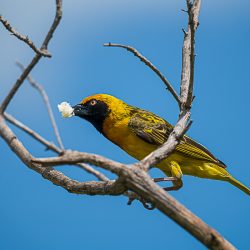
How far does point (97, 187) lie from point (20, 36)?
5.13 ft

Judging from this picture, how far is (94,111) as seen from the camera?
806cm

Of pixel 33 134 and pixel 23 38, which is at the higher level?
pixel 23 38

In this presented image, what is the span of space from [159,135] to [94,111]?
1.19 m

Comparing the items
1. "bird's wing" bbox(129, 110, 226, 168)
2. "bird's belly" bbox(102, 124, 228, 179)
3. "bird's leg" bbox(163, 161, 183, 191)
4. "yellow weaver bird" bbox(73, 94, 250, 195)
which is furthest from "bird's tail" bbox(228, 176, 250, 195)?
"bird's leg" bbox(163, 161, 183, 191)

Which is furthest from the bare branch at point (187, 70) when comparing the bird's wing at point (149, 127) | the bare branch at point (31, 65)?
the bird's wing at point (149, 127)

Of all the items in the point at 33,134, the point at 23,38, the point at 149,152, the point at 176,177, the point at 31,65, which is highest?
the point at 149,152

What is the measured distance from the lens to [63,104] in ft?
24.3

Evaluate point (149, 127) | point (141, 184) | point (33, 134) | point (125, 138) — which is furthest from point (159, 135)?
point (33, 134)

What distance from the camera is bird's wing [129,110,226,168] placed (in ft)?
24.2

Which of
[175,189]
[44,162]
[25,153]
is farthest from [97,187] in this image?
[175,189]

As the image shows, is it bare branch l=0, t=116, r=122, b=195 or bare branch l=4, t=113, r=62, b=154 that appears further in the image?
bare branch l=0, t=116, r=122, b=195

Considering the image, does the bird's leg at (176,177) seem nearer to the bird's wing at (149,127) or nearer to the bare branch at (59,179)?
the bird's wing at (149,127)

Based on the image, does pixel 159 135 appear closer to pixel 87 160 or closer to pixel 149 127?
pixel 149 127

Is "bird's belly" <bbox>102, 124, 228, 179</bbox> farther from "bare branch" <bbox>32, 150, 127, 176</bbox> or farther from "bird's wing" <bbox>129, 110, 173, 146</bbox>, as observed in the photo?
"bare branch" <bbox>32, 150, 127, 176</bbox>
